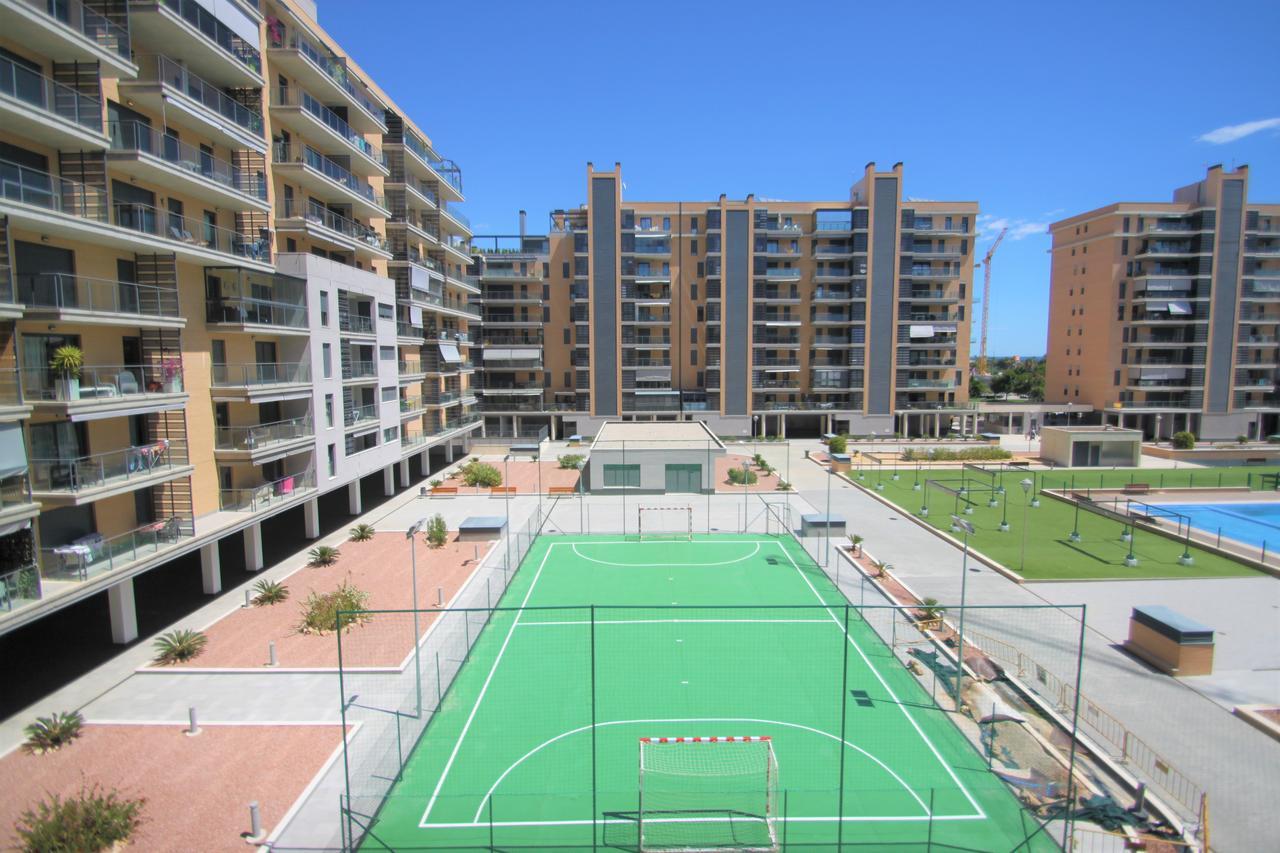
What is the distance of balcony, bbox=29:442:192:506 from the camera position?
1382cm

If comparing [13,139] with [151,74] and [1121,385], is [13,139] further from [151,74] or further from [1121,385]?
[1121,385]

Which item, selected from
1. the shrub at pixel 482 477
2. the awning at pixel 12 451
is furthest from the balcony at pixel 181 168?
the shrub at pixel 482 477

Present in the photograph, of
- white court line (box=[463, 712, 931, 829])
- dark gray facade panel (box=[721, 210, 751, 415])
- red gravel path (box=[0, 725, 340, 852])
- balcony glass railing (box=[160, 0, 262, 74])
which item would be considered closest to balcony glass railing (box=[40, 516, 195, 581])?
red gravel path (box=[0, 725, 340, 852])

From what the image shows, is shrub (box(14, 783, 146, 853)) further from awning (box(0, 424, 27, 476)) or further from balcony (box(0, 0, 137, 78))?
balcony (box(0, 0, 137, 78))

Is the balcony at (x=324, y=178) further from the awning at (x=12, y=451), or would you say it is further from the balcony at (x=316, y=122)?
the awning at (x=12, y=451)

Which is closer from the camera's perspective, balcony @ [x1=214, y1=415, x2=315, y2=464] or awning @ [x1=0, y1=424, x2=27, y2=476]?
awning @ [x1=0, y1=424, x2=27, y2=476]

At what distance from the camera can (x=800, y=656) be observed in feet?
53.9

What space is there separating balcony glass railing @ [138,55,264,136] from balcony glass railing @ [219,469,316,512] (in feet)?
35.6

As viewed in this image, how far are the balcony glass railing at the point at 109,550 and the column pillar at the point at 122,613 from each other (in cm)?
97

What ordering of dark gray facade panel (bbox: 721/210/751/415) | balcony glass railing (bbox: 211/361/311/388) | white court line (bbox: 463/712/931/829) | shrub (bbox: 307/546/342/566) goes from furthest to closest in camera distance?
dark gray facade panel (bbox: 721/210/751/415) < shrub (bbox: 307/546/342/566) < balcony glass railing (bbox: 211/361/311/388) < white court line (bbox: 463/712/931/829)

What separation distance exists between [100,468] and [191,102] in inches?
393

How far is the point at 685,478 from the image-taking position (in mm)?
34719

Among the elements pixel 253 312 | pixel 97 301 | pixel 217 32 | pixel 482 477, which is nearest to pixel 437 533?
pixel 253 312

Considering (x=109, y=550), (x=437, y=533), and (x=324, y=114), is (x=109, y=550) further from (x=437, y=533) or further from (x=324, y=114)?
(x=324, y=114)
